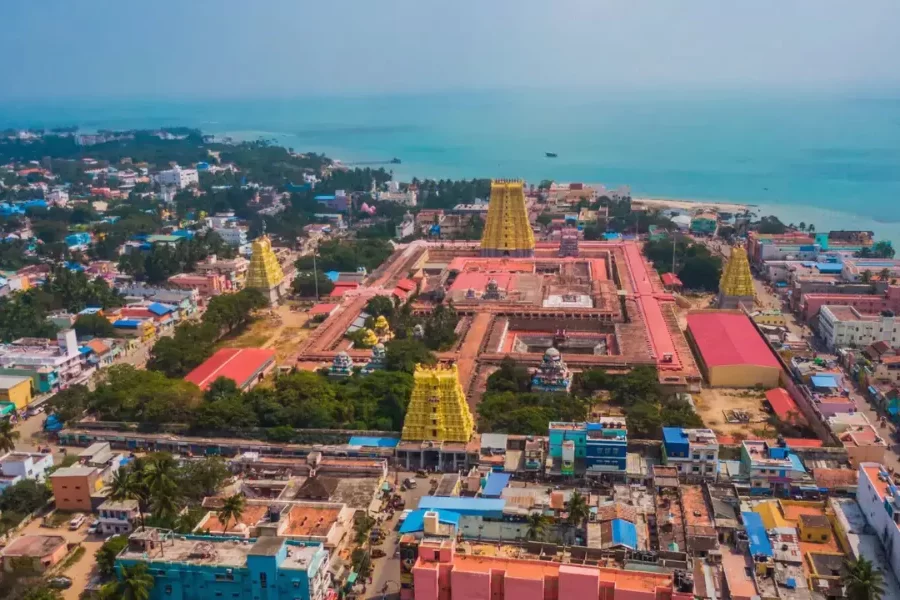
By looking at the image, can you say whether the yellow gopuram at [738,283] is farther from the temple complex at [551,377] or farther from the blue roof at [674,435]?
the blue roof at [674,435]

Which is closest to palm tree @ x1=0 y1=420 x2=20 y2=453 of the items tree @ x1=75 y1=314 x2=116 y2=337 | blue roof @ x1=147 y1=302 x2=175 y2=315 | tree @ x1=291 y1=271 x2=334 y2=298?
tree @ x1=75 y1=314 x2=116 y2=337

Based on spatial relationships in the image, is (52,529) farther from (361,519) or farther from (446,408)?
(446,408)

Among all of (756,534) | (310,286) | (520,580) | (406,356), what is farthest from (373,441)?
(310,286)

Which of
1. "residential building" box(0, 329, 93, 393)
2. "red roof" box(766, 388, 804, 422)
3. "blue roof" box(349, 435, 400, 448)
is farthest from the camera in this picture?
"residential building" box(0, 329, 93, 393)

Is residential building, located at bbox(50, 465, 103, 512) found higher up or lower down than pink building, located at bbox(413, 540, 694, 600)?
lower down

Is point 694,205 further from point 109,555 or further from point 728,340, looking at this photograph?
point 109,555

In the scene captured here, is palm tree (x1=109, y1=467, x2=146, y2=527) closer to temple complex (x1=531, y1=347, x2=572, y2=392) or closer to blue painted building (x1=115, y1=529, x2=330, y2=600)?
blue painted building (x1=115, y1=529, x2=330, y2=600)

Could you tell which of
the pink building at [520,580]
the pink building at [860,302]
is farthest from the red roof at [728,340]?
the pink building at [520,580]
